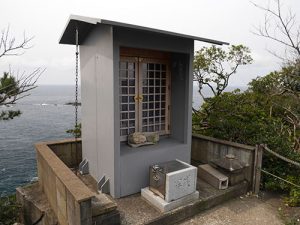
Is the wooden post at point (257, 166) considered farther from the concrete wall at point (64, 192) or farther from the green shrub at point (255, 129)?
the concrete wall at point (64, 192)

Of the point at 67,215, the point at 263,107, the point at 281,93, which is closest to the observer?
the point at 67,215

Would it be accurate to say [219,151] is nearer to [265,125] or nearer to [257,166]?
[257,166]

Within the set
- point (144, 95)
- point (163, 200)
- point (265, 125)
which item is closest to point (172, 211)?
point (163, 200)

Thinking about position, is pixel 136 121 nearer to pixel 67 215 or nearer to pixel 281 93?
pixel 67 215

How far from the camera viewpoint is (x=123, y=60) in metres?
5.99

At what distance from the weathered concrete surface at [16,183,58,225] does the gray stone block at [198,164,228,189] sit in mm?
3866

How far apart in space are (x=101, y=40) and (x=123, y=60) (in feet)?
2.41

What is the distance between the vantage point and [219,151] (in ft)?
23.2

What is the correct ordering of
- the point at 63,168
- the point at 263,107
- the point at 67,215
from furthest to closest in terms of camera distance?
the point at 263,107
the point at 63,168
the point at 67,215

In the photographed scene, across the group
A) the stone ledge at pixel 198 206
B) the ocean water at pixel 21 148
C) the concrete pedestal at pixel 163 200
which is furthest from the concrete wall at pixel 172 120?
the ocean water at pixel 21 148

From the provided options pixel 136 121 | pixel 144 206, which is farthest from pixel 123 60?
pixel 144 206

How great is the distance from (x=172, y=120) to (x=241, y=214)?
119 inches

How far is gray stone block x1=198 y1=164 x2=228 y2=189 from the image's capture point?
6113 millimetres

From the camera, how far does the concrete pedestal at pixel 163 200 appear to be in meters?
5.07
